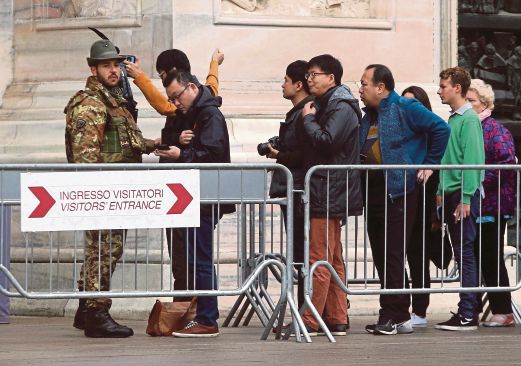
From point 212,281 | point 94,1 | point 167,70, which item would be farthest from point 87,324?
point 94,1

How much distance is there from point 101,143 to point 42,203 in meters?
0.87

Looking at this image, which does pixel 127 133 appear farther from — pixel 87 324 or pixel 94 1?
pixel 94 1

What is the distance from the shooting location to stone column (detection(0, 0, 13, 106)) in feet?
47.5

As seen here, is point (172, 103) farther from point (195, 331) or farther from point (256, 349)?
point (256, 349)

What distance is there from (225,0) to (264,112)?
0.97 meters

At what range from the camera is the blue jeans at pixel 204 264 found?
11.0 m

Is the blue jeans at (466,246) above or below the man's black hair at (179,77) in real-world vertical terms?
below

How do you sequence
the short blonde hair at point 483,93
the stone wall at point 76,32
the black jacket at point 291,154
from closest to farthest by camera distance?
the black jacket at point 291,154 → the short blonde hair at point 483,93 → the stone wall at point 76,32

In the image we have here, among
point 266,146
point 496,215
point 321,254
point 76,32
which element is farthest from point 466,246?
point 76,32

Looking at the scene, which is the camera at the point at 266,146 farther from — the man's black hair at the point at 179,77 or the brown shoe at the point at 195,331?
the brown shoe at the point at 195,331

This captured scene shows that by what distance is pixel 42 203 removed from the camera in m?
10.4

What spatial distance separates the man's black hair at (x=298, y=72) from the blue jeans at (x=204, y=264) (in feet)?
3.86

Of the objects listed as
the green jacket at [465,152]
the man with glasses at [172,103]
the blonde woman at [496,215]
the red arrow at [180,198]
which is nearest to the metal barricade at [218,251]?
the man with glasses at [172,103]

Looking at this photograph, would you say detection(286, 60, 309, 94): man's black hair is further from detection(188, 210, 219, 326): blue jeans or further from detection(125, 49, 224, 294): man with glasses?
detection(188, 210, 219, 326): blue jeans
